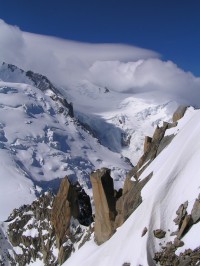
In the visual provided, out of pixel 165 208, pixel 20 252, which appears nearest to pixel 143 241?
pixel 165 208

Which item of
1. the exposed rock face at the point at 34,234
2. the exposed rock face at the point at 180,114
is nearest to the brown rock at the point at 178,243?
the exposed rock face at the point at 180,114

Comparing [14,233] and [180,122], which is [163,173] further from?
[14,233]

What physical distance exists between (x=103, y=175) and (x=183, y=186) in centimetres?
1918

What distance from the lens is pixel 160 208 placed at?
55.0 metres

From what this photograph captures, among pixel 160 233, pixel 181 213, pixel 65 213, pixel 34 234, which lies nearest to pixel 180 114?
pixel 65 213

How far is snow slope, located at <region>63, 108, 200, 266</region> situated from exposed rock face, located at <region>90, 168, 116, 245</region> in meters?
3.35

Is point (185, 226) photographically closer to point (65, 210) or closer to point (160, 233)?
point (160, 233)

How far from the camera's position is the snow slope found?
5131cm

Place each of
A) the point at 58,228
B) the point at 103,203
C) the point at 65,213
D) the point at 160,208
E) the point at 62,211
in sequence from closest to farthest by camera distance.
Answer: the point at 160,208 → the point at 103,203 → the point at 65,213 → the point at 62,211 → the point at 58,228

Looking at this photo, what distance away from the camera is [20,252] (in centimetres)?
12788

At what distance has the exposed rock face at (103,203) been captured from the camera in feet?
230

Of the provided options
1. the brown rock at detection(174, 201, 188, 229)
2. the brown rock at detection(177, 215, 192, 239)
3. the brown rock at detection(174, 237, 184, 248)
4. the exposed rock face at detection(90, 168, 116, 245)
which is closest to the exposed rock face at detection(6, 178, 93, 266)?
the exposed rock face at detection(90, 168, 116, 245)

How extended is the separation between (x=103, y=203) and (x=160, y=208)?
723 inches

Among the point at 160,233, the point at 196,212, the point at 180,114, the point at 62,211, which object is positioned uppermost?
the point at 180,114
